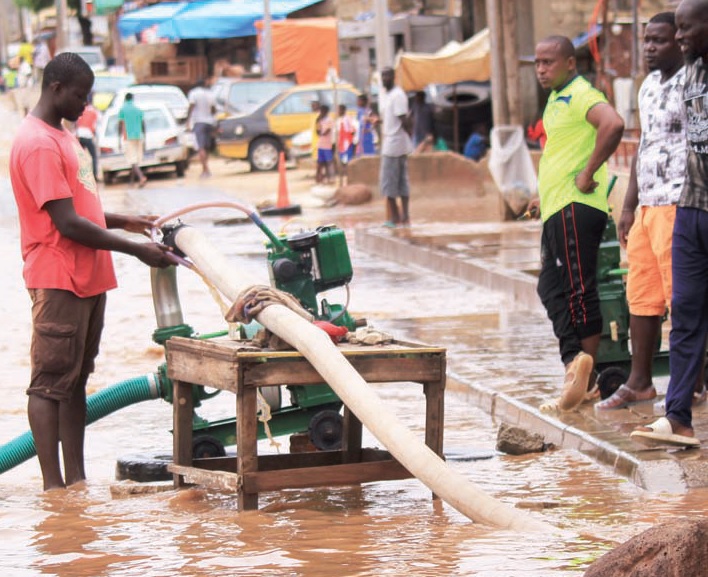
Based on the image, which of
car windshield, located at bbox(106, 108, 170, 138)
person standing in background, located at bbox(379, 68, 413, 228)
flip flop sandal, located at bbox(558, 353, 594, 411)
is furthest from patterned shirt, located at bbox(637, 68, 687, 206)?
car windshield, located at bbox(106, 108, 170, 138)

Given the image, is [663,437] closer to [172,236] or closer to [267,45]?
[172,236]

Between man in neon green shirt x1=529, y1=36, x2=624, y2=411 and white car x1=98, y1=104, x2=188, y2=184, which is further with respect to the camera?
white car x1=98, y1=104, x2=188, y2=184

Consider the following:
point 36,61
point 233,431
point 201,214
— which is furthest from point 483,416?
point 36,61

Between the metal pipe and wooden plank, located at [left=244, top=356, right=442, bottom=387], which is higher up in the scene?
the metal pipe

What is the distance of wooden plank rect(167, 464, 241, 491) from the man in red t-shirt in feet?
2.00

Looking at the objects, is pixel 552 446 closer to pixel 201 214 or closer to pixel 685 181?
pixel 685 181

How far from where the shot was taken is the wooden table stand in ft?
18.7

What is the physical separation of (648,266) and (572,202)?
21.1 inches

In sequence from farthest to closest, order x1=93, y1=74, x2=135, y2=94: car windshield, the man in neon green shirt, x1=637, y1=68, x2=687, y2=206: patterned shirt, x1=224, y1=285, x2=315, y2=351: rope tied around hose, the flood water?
1. x1=93, y1=74, x2=135, y2=94: car windshield
2. the man in neon green shirt
3. x1=637, y1=68, x2=687, y2=206: patterned shirt
4. x1=224, y1=285, x2=315, y2=351: rope tied around hose
5. the flood water

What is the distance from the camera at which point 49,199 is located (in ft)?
20.2

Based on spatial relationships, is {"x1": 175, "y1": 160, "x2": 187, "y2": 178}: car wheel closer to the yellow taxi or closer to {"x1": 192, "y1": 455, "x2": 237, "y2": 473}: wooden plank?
the yellow taxi

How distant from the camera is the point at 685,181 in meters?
6.42

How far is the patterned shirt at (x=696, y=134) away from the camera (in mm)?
6234

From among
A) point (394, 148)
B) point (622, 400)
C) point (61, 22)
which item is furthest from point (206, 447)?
point (61, 22)
